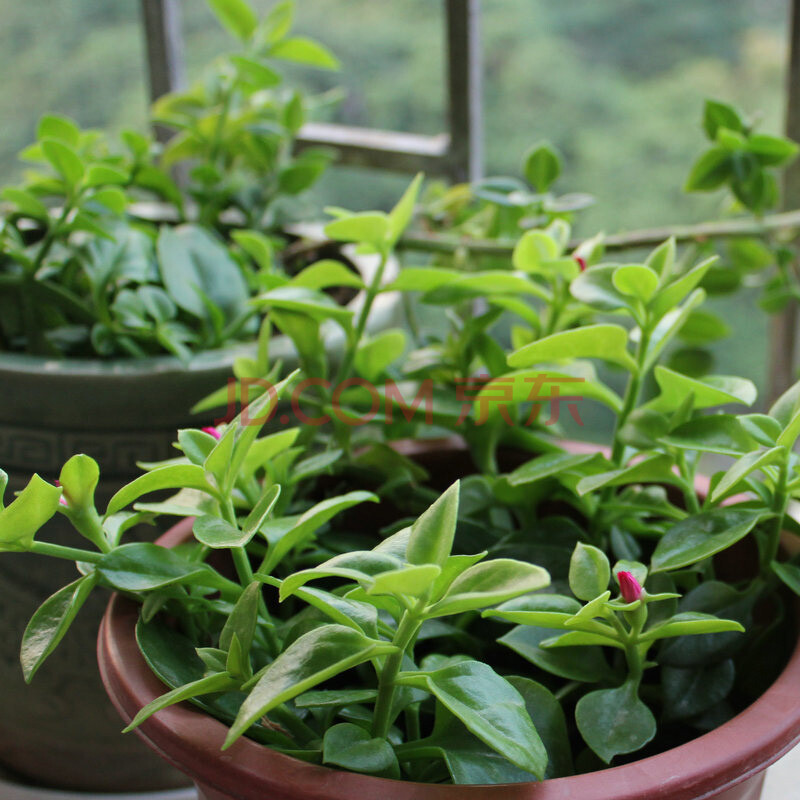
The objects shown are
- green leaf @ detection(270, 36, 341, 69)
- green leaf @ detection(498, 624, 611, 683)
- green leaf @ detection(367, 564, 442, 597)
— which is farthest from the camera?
green leaf @ detection(270, 36, 341, 69)

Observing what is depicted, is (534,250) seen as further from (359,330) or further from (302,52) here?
(302,52)

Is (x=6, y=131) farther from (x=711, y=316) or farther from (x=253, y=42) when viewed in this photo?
(x=711, y=316)

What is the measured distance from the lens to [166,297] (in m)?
0.61

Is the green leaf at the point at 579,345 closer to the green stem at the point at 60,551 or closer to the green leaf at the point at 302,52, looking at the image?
the green stem at the point at 60,551

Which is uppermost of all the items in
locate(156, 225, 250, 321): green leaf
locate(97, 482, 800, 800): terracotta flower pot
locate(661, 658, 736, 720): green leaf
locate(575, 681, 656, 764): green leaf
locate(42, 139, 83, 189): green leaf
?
locate(42, 139, 83, 189): green leaf

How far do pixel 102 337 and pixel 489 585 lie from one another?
378 millimetres

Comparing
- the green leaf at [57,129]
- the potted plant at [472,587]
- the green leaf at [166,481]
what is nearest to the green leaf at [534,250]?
the potted plant at [472,587]

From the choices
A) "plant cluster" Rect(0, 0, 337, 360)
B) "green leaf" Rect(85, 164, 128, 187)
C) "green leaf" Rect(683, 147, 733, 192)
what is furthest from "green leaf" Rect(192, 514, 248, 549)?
"green leaf" Rect(683, 147, 733, 192)

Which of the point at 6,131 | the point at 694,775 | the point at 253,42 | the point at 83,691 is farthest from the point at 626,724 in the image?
the point at 6,131

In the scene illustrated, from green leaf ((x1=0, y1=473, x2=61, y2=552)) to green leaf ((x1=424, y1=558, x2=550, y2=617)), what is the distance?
135 millimetres

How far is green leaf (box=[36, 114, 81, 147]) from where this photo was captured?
651 millimetres

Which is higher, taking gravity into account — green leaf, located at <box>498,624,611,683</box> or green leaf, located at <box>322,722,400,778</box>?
green leaf, located at <box>322,722,400,778</box>

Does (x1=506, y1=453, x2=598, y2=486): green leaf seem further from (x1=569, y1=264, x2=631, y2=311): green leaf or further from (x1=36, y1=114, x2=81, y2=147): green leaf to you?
(x1=36, y1=114, x2=81, y2=147): green leaf

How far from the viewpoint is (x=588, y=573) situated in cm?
36
